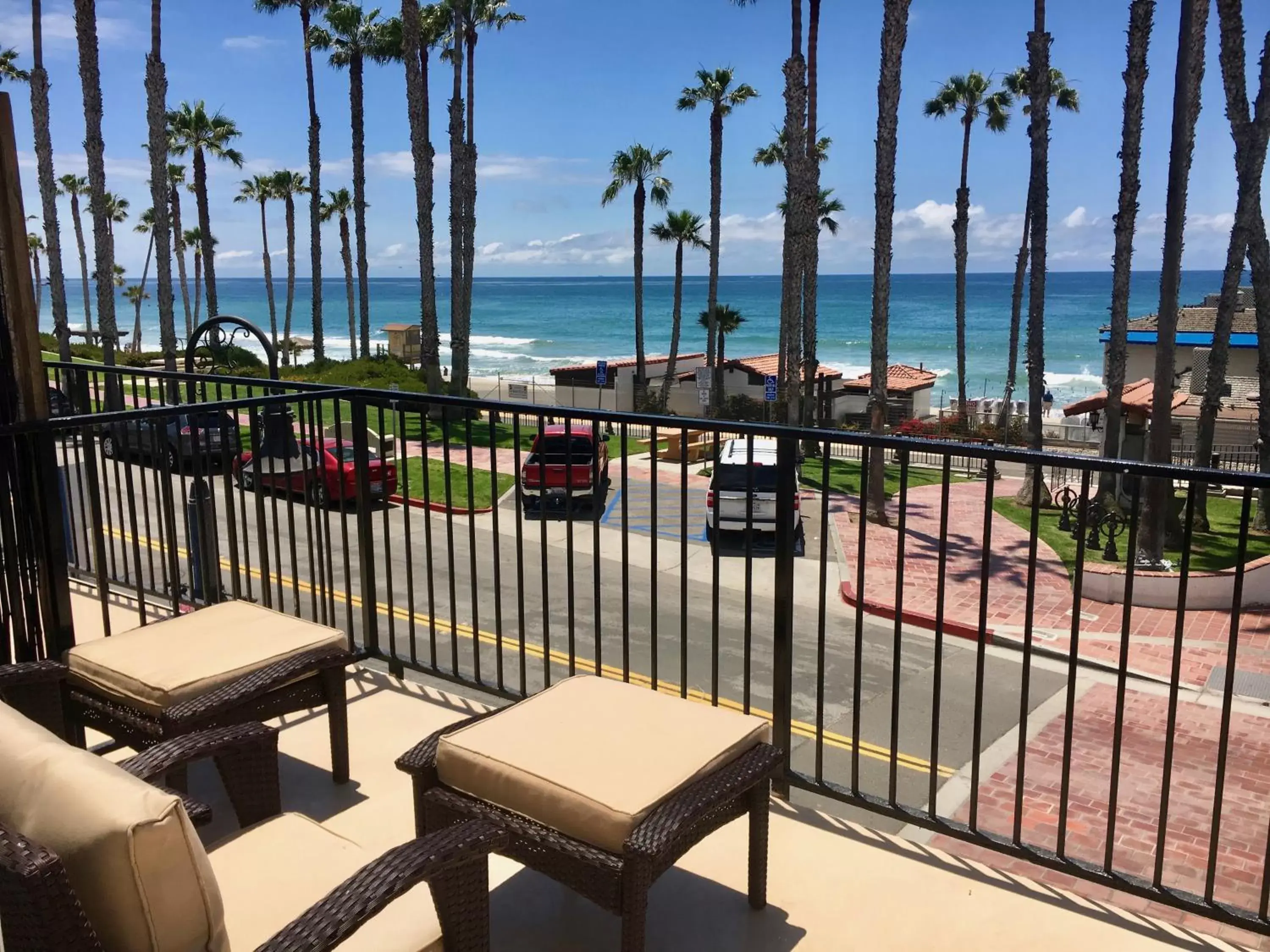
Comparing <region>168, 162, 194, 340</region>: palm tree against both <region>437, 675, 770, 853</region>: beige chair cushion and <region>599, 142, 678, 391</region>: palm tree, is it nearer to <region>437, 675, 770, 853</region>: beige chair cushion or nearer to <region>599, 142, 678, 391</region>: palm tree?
<region>599, 142, 678, 391</region>: palm tree

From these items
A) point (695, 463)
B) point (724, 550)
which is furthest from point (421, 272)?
point (724, 550)

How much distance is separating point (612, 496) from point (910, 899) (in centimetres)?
1979

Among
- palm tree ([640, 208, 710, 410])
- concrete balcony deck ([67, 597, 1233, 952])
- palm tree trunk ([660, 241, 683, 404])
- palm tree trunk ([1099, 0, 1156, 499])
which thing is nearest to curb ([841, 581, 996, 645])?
palm tree trunk ([1099, 0, 1156, 499])

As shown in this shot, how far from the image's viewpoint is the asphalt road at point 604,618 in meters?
4.29

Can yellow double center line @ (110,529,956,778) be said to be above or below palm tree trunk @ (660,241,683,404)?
below

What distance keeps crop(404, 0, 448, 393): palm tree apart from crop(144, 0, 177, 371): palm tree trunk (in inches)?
254

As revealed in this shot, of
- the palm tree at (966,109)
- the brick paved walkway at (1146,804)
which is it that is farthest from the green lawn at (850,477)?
the brick paved walkway at (1146,804)

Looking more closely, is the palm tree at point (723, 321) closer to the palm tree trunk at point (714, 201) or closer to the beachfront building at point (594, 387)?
the palm tree trunk at point (714, 201)

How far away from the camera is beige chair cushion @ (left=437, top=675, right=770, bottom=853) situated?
7.18ft

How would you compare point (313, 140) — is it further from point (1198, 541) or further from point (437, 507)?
point (1198, 541)

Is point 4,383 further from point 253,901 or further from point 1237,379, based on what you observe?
point 1237,379

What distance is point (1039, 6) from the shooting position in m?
22.3

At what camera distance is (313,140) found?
135ft

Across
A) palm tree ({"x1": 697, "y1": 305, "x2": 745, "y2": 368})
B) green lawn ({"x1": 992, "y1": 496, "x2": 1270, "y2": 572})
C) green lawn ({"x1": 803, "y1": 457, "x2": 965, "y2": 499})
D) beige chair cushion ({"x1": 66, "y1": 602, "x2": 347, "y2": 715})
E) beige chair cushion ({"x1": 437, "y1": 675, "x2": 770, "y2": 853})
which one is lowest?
green lawn ({"x1": 992, "y1": 496, "x2": 1270, "y2": 572})
